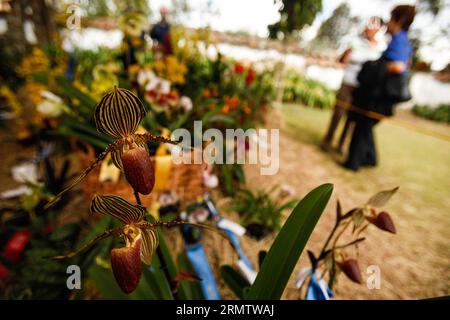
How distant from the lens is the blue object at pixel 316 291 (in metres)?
0.74

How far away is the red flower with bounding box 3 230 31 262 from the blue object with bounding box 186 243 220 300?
79cm

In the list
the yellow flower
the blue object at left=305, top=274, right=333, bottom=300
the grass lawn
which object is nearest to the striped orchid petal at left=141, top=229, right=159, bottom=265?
the blue object at left=305, top=274, right=333, bottom=300

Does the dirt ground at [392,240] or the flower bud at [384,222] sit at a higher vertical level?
the flower bud at [384,222]

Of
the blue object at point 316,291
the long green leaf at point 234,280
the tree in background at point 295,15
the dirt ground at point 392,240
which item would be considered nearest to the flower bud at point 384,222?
the blue object at point 316,291

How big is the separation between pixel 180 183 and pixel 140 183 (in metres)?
1.06

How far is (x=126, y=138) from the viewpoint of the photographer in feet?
1.26

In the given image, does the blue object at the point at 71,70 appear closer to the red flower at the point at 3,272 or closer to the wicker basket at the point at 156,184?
the wicker basket at the point at 156,184

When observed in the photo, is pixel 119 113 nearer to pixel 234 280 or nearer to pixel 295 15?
pixel 234 280

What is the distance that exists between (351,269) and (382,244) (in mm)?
827

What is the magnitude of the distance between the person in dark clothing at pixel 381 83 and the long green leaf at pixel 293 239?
5.95 ft

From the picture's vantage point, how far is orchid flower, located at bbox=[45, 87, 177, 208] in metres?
0.34

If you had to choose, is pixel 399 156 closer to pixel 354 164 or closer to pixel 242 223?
pixel 354 164

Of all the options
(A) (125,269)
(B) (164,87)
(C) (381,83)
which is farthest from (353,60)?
(A) (125,269)

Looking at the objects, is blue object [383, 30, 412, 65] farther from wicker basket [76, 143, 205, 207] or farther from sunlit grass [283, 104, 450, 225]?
wicker basket [76, 143, 205, 207]
